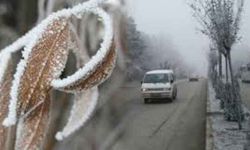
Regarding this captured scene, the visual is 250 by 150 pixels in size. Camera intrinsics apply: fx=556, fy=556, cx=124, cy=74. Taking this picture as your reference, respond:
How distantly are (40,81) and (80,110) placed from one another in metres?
0.08

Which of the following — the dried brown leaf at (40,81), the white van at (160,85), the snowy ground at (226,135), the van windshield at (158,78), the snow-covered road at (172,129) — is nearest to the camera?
the dried brown leaf at (40,81)

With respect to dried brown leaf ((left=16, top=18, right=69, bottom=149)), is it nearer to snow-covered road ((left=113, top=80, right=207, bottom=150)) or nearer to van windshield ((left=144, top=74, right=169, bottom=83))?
snow-covered road ((left=113, top=80, right=207, bottom=150))

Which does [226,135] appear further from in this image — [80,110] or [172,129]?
[80,110]

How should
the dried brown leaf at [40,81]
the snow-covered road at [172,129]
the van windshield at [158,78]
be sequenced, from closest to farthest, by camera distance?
the dried brown leaf at [40,81], the snow-covered road at [172,129], the van windshield at [158,78]


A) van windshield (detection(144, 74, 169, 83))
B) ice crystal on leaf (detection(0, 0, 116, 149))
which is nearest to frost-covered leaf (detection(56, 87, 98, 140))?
ice crystal on leaf (detection(0, 0, 116, 149))

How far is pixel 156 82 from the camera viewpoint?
2456 cm

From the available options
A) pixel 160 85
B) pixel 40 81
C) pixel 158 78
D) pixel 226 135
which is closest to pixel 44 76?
pixel 40 81

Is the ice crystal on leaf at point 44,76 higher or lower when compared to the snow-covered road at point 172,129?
higher

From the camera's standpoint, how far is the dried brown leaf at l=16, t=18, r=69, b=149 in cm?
86

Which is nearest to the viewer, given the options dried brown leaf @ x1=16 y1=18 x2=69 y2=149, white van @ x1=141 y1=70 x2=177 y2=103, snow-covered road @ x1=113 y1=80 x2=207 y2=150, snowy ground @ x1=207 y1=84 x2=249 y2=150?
dried brown leaf @ x1=16 y1=18 x2=69 y2=149

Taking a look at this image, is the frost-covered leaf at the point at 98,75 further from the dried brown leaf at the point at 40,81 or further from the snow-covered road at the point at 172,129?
the snow-covered road at the point at 172,129

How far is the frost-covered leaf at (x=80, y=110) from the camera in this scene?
882mm

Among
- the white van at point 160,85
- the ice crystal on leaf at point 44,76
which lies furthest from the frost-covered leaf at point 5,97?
the white van at point 160,85

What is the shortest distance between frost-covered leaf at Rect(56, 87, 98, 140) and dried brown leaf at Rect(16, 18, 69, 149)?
0.04 m
